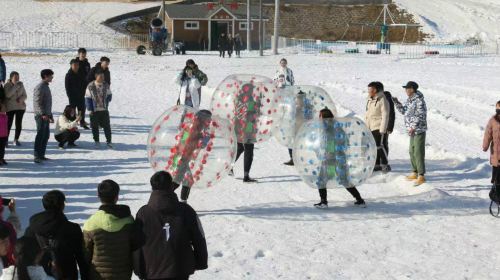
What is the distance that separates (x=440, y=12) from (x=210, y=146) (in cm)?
7718

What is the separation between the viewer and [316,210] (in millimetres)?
10875

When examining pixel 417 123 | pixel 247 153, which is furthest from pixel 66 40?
pixel 417 123

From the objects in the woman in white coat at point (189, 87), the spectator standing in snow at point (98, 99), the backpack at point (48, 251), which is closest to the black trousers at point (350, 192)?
the woman in white coat at point (189, 87)

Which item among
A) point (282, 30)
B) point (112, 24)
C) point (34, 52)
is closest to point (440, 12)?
point (282, 30)

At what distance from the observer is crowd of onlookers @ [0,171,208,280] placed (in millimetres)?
5922

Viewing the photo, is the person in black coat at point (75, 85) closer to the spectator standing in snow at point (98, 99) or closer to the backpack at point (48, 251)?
the spectator standing in snow at point (98, 99)

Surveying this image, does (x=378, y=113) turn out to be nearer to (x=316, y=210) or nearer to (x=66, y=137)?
(x=316, y=210)

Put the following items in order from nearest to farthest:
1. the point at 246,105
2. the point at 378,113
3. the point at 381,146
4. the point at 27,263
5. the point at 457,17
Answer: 1. the point at 27,263
2. the point at 246,105
3. the point at 378,113
4. the point at 381,146
5. the point at 457,17

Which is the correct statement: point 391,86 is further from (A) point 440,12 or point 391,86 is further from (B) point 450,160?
(A) point 440,12

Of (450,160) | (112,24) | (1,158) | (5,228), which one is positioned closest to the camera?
(5,228)

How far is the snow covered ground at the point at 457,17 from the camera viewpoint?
7431cm

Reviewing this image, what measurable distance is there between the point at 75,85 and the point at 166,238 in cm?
1155

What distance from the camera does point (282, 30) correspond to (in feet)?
248

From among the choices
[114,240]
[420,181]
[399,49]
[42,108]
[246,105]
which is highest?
[399,49]
